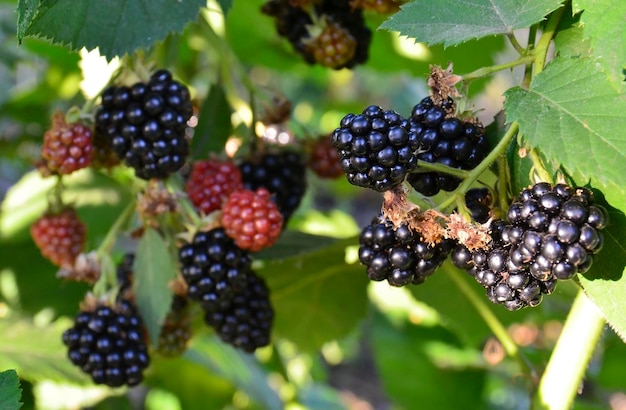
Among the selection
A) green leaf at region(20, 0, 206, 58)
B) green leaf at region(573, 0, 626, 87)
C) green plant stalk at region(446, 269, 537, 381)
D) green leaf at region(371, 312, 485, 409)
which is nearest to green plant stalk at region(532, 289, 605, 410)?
green plant stalk at region(446, 269, 537, 381)

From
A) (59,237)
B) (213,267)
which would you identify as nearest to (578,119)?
(213,267)

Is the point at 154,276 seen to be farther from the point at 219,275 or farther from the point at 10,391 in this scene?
the point at 10,391

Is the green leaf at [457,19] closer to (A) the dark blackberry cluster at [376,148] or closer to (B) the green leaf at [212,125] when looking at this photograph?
(A) the dark blackberry cluster at [376,148]

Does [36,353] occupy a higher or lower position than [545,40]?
lower

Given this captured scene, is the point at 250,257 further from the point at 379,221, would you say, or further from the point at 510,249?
the point at 510,249

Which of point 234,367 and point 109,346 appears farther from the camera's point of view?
point 234,367
